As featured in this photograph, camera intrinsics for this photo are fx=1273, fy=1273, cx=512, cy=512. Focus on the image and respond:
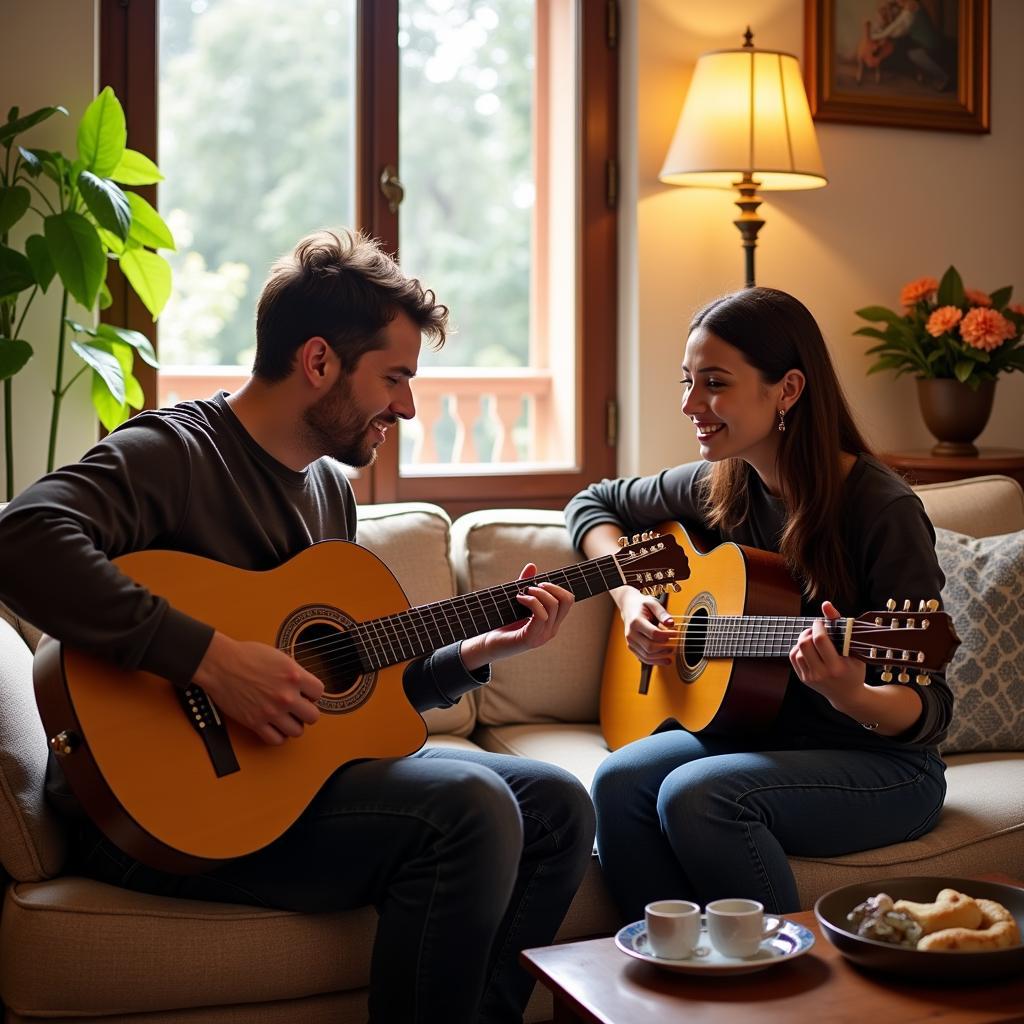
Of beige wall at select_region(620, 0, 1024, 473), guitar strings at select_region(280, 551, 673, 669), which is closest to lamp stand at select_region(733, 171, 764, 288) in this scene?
beige wall at select_region(620, 0, 1024, 473)

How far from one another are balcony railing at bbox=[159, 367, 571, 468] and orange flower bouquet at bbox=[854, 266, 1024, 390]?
872 millimetres

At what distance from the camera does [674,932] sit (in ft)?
4.50

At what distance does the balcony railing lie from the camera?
352cm

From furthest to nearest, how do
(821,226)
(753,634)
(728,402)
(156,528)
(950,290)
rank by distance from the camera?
(821,226) → (950,290) → (728,402) → (753,634) → (156,528)

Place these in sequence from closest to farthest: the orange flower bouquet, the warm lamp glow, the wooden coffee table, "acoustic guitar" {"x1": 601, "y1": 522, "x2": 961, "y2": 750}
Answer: the wooden coffee table → "acoustic guitar" {"x1": 601, "y1": 522, "x2": 961, "y2": 750} → the warm lamp glow → the orange flower bouquet

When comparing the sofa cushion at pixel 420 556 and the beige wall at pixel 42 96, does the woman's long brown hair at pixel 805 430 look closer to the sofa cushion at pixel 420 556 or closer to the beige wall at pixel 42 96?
the sofa cushion at pixel 420 556

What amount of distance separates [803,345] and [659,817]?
777 mm

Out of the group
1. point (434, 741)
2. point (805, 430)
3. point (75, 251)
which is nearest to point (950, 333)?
point (805, 430)

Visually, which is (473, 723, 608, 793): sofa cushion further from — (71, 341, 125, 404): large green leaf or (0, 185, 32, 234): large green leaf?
(0, 185, 32, 234): large green leaf

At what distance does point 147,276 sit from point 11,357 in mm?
335

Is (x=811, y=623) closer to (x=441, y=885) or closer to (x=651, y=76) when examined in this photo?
(x=441, y=885)

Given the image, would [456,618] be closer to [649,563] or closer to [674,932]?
[649,563]

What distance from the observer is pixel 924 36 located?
3.36 metres

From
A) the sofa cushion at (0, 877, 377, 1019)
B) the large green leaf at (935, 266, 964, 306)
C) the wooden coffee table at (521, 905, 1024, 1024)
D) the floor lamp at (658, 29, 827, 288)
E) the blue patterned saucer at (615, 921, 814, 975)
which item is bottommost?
the sofa cushion at (0, 877, 377, 1019)
